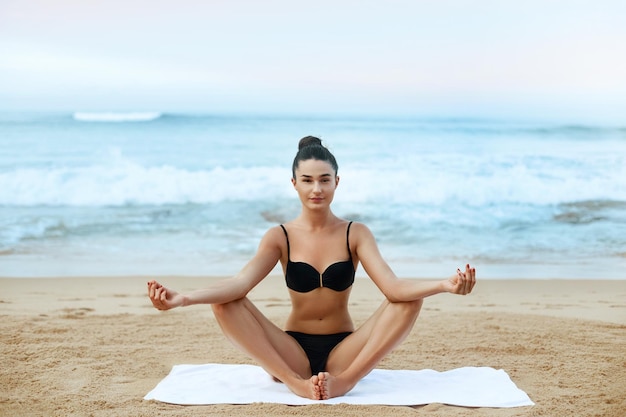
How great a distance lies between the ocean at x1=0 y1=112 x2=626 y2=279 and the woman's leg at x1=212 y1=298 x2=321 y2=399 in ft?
13.4

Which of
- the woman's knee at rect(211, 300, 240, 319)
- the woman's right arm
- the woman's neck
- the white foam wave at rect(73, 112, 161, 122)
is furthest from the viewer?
the white foam wave at rect(73, 112, 161, 122)

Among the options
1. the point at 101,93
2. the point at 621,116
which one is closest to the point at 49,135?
the point at 101,93

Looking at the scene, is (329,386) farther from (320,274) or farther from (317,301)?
(320,274)

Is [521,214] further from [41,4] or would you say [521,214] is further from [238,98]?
[41,4]

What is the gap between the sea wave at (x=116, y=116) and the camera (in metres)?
18.2

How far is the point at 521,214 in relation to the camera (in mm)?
11750

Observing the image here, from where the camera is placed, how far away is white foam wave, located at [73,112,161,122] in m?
18.2

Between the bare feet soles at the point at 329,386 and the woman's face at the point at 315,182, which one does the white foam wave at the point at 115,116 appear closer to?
the woman's face at the point at 315,182

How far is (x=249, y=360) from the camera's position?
4652 mm

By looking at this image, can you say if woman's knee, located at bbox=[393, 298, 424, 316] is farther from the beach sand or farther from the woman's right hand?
the woman's right hand

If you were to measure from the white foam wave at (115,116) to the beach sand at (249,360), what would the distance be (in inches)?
456

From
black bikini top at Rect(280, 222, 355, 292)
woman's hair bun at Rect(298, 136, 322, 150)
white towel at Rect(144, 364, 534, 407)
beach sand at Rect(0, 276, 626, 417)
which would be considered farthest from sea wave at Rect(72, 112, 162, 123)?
black bikini top at Rect(280, 222, 355, 292)

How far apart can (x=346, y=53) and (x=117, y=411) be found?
13799 mm

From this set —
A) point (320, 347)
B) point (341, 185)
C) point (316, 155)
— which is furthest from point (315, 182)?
point (341, 185)
